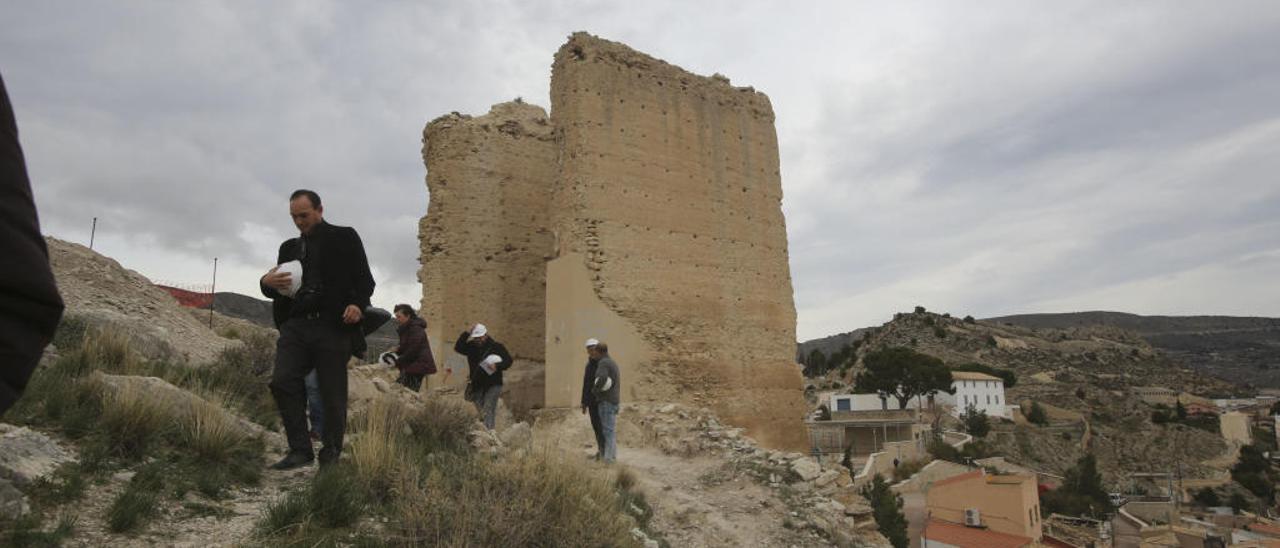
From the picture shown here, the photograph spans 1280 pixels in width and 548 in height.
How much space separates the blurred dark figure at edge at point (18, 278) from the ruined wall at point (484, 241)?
1272cm

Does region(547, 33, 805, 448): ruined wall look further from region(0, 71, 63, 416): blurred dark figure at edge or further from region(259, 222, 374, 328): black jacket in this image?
region(0, 71, 63, 416): blurred dark figure at edge

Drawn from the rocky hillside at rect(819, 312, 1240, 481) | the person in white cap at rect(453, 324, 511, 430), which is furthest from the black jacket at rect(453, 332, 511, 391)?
the rocky hillside at rect(819, 312, 1240, 481)

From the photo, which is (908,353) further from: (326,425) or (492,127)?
(326,425)

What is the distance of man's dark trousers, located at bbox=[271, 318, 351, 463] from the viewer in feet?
15.8

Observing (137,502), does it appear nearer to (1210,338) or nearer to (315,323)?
(315,323)

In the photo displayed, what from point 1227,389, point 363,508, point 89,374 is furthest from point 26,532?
point 1227,389

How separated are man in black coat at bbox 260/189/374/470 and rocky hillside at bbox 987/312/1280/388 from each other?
131124mm

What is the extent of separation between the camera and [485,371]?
884 cm

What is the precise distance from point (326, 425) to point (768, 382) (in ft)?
33.0

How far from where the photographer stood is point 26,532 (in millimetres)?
3117

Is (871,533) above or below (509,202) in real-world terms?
below

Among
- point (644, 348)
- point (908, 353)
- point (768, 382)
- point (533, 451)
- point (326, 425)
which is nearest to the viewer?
point (326, 425)

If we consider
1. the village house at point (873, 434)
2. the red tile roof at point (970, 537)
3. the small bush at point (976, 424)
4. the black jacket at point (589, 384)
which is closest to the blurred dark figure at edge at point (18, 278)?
the black jacket at point (589, 384)

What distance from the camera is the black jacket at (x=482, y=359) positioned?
29.4ft
